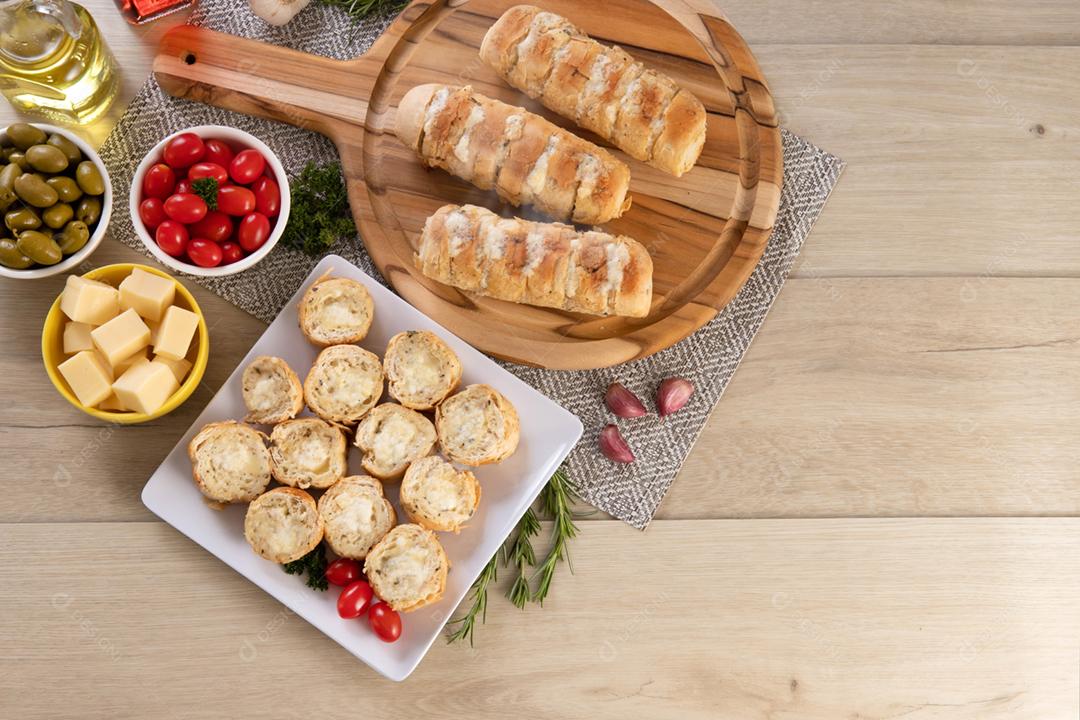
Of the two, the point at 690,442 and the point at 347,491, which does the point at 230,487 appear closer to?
the point at 347,491

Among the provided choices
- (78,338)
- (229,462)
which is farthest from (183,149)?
(229,462)

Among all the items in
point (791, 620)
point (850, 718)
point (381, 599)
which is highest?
point (381, 599)

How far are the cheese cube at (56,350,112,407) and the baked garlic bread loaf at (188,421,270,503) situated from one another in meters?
0.30

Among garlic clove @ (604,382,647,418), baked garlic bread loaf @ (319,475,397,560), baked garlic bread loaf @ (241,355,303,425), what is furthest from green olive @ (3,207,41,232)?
garlic clove @ (604,382,647,418)

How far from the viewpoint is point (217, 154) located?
9.64 feet

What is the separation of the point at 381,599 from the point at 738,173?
1758mm

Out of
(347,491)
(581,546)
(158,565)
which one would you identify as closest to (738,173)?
(581,546)

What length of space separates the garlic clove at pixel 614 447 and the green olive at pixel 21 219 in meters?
1.82

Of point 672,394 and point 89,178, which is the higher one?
point 89,178

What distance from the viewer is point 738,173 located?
3.15 metres

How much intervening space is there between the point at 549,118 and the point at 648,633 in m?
1.74

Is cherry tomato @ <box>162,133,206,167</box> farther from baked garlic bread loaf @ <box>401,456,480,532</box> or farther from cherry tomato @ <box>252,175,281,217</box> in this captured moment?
baked garlic bread loaf @ <box>401,456,480,532</box>

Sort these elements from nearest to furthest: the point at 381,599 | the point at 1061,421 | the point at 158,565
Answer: the point at 381,599 < the point at 158,565 < the point at 1061,421

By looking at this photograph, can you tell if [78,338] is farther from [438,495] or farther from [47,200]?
[438,495]
